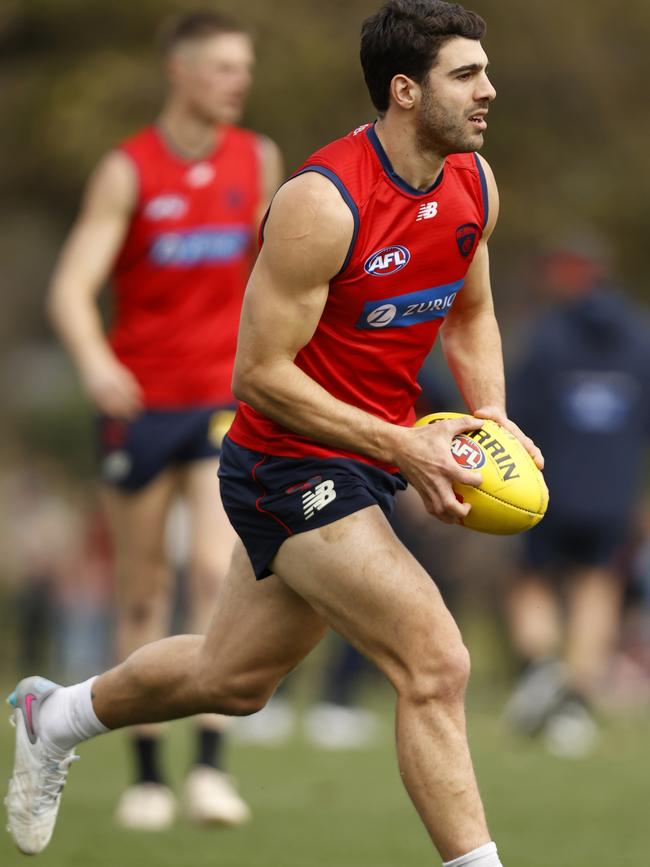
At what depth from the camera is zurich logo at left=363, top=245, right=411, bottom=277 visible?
5.33 metres

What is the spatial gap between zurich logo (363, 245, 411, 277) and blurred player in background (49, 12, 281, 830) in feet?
8.22

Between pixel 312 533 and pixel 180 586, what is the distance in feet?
40.0

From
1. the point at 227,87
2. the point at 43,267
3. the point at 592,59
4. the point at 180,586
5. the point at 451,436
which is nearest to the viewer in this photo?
the point at 451,436

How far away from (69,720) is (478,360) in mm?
1732

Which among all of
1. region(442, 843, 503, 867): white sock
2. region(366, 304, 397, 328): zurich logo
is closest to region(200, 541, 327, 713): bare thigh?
region(366, 304, 397, 328): zurich logo

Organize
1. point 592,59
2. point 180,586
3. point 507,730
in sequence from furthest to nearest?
Result: point 592,59, point 180,586, point 507,730

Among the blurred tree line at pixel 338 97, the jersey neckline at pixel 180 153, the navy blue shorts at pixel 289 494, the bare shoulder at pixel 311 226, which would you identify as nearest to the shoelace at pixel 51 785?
the navy blue shorts at pixel 289 494

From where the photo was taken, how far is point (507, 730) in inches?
444

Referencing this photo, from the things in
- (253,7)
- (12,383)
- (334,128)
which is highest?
(253,7)

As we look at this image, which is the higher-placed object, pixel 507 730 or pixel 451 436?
pixel 451 436

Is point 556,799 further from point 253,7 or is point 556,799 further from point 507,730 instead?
point 253,7

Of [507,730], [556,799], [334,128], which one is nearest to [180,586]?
[334,128]

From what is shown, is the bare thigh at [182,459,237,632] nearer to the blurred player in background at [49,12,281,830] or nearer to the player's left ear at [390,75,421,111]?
the blurred player in background at [49,12,281,830]

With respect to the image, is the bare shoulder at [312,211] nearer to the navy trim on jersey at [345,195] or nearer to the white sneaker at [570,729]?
the navy trim on jersey at [345,195]
